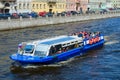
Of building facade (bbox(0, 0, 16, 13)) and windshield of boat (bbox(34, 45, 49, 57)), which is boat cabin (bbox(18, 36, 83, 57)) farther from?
building facade (bbox(0, 0, 16, 13))

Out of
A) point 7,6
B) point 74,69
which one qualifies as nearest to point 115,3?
point 7,6

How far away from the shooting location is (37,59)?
98.9ft

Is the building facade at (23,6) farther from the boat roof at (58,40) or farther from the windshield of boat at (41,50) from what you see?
the windshield of boat at (41,50)

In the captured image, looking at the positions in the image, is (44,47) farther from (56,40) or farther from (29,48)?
(56,40)

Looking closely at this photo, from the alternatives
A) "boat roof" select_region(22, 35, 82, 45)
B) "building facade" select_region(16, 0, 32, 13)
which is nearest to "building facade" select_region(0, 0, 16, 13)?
"building facade" select_region(16, 0, 32, 13)

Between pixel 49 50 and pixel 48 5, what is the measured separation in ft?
189

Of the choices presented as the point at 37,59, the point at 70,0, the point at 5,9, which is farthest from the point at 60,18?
the point at 37,59

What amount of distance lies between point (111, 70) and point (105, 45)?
44.7 feet

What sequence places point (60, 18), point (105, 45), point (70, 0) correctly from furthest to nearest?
point (70, 0) < point (60, 18) < point (105, 45)

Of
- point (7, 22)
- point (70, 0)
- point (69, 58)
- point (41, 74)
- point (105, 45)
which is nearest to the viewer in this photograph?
point (41, 74)

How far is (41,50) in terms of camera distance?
31.3 meters

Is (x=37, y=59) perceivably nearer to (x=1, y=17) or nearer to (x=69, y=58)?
(x=69, y=58)

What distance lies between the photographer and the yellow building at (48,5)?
84.1 meters

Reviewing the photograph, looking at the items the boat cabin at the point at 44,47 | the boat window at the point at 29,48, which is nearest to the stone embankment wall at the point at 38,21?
the boat cabin at the point at 44,47
